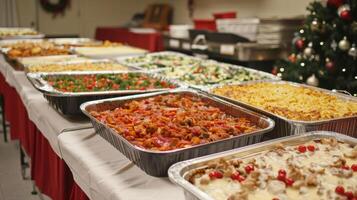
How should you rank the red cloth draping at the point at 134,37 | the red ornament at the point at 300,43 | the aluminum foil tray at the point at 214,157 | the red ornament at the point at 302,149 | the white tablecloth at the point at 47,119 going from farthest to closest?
1. the red cloth draping at the point at 134,37
2. the red ornament at the point at 300,43
3. the white tablecloth at the point at 47,119
4. the red ornament at the point at 302,149
5. the aluminum foil tray at the point at 214,157

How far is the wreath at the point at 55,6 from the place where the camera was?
22.8ft

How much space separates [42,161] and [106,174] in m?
1.03

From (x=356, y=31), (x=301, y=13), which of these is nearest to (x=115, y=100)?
(x=356, y=31)

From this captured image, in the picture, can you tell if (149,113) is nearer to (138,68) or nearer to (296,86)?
(296,86)

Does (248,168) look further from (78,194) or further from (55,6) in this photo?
(55,6)

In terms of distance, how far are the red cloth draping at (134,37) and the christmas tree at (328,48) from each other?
2.47 metres

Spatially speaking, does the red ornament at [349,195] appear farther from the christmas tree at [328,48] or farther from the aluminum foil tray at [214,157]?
the christmas tree at [328,48]

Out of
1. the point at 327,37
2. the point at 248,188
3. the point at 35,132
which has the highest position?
the point at 327,37

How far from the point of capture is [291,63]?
3.16 m

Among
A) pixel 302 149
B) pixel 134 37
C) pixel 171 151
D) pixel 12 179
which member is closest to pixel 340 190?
pixel 302 149

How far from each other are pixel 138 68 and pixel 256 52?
1495mm

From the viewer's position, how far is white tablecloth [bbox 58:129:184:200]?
1.05 meters

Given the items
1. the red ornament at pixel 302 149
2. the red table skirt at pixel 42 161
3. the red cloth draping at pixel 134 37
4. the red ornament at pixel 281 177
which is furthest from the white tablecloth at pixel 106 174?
the red cloth draping at pixel 134 37

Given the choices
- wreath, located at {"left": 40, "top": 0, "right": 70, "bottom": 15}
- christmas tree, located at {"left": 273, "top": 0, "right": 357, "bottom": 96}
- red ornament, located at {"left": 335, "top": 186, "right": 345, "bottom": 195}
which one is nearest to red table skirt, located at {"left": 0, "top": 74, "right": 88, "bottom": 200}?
red ornament, located at {"left": 335, "top": 186, "right": 345, "bottom": 195}
